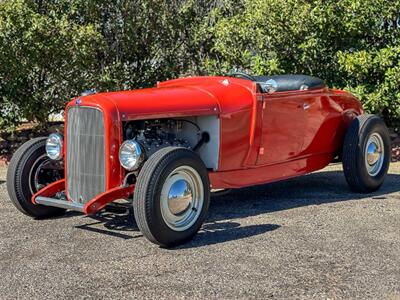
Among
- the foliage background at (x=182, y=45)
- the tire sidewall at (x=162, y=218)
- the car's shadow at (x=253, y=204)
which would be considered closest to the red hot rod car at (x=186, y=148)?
the tire sidewall at (x=162, y=218)

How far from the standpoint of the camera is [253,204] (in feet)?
21.1

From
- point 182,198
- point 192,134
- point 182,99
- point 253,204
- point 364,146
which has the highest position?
point 182,99

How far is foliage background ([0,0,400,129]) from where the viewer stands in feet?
32.0

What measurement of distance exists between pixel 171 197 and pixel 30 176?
1.61 meters

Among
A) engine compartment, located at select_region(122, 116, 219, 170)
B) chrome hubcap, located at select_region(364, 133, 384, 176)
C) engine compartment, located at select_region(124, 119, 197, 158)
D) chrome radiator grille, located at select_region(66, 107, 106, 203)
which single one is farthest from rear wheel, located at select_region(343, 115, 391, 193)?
chrome radiator grille, located at select_region(66, 107, 106, 203)

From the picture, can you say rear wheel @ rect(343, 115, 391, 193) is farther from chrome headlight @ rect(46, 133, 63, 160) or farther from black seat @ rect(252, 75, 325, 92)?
chrome headlight @ rect(46, 133, 63, 160)

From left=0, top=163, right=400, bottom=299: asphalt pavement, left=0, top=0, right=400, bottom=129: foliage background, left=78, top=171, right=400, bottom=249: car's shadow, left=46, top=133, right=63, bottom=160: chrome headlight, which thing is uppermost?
left=0, top=0, right=400, bottom=129: foliage background

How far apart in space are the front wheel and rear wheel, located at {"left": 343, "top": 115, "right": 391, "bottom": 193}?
2438 mm

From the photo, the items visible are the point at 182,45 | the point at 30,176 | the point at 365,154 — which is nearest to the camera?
the point at 30,176

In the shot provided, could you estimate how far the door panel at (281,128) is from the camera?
19.9 feet

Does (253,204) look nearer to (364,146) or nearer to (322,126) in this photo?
(322,126)

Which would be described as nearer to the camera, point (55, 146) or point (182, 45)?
point (55, 146)

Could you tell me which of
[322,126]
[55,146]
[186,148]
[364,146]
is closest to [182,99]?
[186,148]

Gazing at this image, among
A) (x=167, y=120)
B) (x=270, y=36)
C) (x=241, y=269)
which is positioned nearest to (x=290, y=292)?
(x=241, y=269)
